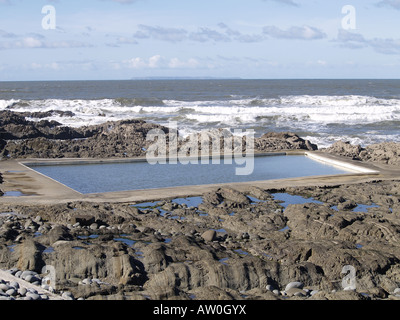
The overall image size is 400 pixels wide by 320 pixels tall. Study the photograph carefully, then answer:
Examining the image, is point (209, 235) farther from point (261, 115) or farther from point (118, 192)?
point (261, 115)

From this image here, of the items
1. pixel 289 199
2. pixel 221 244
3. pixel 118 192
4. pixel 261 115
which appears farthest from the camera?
pixel 261 115

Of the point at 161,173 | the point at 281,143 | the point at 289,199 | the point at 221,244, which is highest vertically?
the point at 281,143

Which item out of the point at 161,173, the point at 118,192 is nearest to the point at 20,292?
the point at 118,192

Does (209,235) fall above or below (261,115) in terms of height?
below

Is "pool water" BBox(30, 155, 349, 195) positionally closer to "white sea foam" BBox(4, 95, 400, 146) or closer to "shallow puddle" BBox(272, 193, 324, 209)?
"shallow puddle" BBox(272, 193, 324, 209)

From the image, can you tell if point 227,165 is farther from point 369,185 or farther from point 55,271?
point 55,271

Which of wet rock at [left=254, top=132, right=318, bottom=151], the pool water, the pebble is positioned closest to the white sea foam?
wet rock at [left=254, top=132, right=318, bottom=151]
